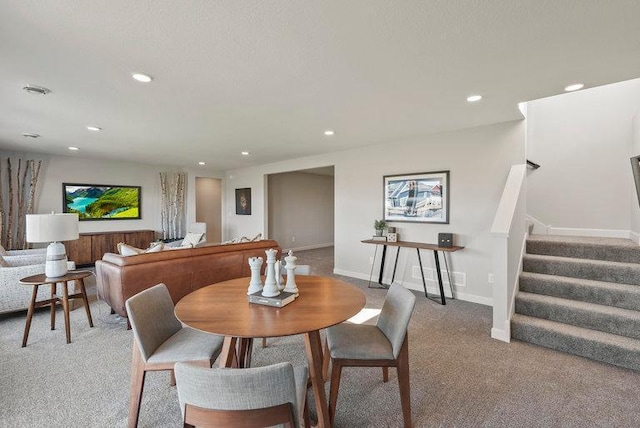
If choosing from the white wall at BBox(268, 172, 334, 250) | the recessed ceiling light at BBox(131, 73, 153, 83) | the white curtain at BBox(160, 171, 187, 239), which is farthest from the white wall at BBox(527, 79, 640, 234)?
A: the white curtain at BBox(160, 171, 187, 239)

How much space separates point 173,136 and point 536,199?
5545 millimetres

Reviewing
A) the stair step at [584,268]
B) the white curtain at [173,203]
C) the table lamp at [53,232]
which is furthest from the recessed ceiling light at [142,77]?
the white curtain at [173,203]

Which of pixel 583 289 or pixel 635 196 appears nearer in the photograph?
pixel 583 289

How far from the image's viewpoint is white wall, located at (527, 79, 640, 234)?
391 cm

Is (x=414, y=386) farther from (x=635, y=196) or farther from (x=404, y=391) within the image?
(x=635, y=196)

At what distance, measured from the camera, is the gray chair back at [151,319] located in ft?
5.18

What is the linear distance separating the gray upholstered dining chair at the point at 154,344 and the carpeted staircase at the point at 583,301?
2739mm

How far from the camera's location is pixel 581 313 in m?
2.67

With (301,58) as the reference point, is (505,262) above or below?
below

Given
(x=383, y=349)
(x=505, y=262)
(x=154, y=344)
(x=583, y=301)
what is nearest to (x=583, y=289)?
(x=583, y=301)

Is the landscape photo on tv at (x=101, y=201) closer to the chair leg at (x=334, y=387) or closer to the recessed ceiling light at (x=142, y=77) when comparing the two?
the recessed ceiling light at (x=142, y=77)

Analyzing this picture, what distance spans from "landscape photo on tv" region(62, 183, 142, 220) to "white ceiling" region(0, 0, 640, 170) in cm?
291

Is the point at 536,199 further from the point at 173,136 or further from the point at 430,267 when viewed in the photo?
the point at 173,136

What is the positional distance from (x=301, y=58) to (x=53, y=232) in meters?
2.83
